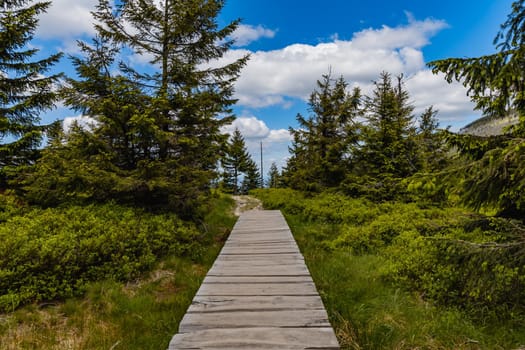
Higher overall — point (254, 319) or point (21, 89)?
point (21, 89)

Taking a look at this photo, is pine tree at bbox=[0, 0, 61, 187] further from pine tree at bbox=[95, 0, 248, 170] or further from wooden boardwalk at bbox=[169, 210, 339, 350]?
wooden boardwalk at bbox=[169, 210, 339, 350]

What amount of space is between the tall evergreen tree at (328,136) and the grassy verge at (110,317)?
9.21 m

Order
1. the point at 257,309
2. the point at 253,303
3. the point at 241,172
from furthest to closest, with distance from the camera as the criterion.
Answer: the point at 241,172
the point at 253,303
the point at 257,309

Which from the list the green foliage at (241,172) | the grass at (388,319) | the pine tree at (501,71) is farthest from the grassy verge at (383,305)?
the green foliage at (241,172)

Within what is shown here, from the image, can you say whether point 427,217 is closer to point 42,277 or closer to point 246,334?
point 246,334

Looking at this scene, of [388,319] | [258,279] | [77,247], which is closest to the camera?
[388,319]

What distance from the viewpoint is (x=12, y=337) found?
3344mm

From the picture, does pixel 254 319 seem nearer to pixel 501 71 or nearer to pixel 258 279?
pixel 258 279

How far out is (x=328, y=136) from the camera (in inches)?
541

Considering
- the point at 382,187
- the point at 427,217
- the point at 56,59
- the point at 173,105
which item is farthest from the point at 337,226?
the point at 56,59

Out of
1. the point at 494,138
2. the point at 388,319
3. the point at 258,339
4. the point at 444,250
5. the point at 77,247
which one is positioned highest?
the point at 494,138

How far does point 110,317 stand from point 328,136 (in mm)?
12248

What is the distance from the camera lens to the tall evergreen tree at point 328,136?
41.9 ft

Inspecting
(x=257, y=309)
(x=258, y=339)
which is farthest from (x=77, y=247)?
(x=258, y=339)
